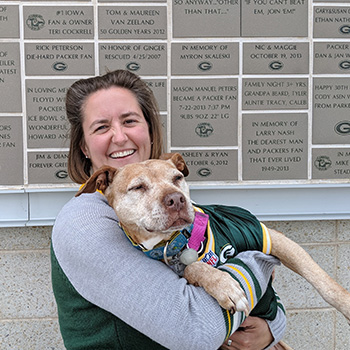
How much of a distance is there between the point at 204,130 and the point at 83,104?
847 millimetres

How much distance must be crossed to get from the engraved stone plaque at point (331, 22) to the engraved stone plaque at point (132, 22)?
2.98 feet

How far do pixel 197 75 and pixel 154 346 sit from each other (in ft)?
5.20

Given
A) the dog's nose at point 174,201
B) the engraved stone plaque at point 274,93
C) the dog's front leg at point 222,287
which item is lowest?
the dog's front leg at point 222,287

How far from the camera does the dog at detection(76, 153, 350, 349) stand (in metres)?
1.23

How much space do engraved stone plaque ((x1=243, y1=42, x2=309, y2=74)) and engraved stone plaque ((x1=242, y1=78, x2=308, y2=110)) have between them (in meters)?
0.06

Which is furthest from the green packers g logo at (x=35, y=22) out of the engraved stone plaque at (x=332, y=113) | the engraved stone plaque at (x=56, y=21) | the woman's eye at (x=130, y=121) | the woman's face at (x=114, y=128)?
the engraved stone plaque at (x=332, y=113)

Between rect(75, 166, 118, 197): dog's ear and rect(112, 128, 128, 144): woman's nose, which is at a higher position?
rect(112, 128, 128, 144): woman's nose

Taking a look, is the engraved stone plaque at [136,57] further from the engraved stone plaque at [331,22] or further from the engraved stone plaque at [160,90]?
the engraved stone plaque at [331,22]

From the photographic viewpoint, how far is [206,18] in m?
2.32

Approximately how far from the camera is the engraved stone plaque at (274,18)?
2.34m

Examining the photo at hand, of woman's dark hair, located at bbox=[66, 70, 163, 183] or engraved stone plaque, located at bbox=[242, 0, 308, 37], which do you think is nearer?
woman's dark hair, located at bbox=[66, 70, 163, 183]

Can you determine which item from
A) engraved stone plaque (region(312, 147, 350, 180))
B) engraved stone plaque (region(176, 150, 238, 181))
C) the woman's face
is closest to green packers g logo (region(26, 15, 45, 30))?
the woman's face

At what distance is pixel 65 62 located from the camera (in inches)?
90.1

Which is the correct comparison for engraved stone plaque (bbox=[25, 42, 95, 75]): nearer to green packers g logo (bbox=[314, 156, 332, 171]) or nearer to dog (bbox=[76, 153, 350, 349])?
dog (bbox=[76, 153, 350, 349])
